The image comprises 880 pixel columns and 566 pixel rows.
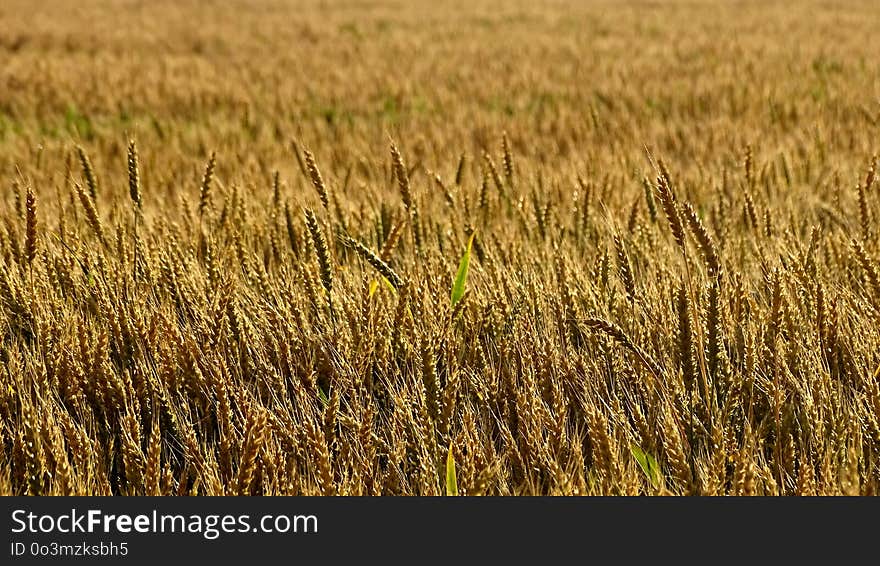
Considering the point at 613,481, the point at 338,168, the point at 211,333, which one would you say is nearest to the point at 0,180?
the point at 338,168

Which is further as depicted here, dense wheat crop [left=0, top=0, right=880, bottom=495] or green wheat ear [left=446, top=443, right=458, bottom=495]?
dense wheat crop [left=0, top=0, right=880, bottom=495]

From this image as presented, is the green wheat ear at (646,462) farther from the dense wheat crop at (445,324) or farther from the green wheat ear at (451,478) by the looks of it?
the green wheat ear at (451,478)

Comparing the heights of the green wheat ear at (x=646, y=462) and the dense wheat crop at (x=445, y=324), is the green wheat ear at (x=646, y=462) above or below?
below

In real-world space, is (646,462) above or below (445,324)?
below

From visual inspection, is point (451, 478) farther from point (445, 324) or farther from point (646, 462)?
point (445, 324)

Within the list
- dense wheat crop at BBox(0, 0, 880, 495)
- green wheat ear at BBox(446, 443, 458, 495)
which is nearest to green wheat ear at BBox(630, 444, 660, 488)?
dense wheat crop at BBox(0, 0, 880, 495)

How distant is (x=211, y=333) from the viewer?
179cm

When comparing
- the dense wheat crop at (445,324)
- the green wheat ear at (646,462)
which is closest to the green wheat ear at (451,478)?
the dense wheat crop at (445,324)

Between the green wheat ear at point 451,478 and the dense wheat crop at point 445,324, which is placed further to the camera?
the dense wheat crop at point 445,324

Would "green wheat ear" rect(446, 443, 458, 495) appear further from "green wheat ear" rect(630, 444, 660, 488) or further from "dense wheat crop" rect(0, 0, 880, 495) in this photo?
"green wheat ear" rect(630, 444, 660, 488)

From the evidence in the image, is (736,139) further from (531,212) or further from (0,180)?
(0,180)

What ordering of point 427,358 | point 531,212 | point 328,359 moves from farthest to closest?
point 531,212 < point 328,359 < point 427,358

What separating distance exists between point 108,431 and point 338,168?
2.18m

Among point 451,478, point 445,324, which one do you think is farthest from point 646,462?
point 445,324
